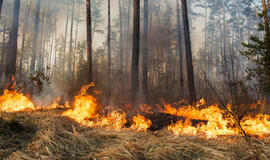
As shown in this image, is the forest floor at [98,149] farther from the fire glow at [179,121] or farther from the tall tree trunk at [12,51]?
the tall tree trunk at [12,51]

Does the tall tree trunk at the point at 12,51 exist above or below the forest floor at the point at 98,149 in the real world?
above

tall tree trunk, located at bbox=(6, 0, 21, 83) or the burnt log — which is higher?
tall tree trunk, located at bbox=(6, 0, 21, 83)

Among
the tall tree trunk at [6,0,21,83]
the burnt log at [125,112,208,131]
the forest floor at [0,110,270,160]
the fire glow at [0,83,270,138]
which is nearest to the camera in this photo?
the forest floor at [0,110,270,160]

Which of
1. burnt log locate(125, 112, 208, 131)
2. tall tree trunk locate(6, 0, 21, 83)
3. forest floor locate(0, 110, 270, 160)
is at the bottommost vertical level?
burnt log locate(125, 112, 208, 131)

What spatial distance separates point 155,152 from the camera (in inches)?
85.9

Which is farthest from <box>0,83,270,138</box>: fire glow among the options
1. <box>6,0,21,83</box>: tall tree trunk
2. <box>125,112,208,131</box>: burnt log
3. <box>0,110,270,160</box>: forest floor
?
<box>6,0,21,83</box>: tall tree trunk

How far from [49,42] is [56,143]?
34.2m

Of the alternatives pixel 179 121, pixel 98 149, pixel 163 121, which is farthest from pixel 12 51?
pixel 179 121

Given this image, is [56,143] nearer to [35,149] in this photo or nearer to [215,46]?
[35,149]

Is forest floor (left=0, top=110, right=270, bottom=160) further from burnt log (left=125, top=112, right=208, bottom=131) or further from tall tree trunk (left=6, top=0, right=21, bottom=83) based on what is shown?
tall tree trunk (left=6, top=0, right=21, bottom=83)

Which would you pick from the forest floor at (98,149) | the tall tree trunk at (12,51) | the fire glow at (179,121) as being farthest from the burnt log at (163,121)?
the tall tree trunk at (12,51)

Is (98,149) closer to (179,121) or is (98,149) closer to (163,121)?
(163,121)

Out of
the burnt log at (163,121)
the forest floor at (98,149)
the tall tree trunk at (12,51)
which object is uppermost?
the tall tree trunk at (12,51)

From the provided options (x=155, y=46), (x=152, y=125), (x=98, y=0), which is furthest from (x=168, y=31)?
(x=152, y=125)
